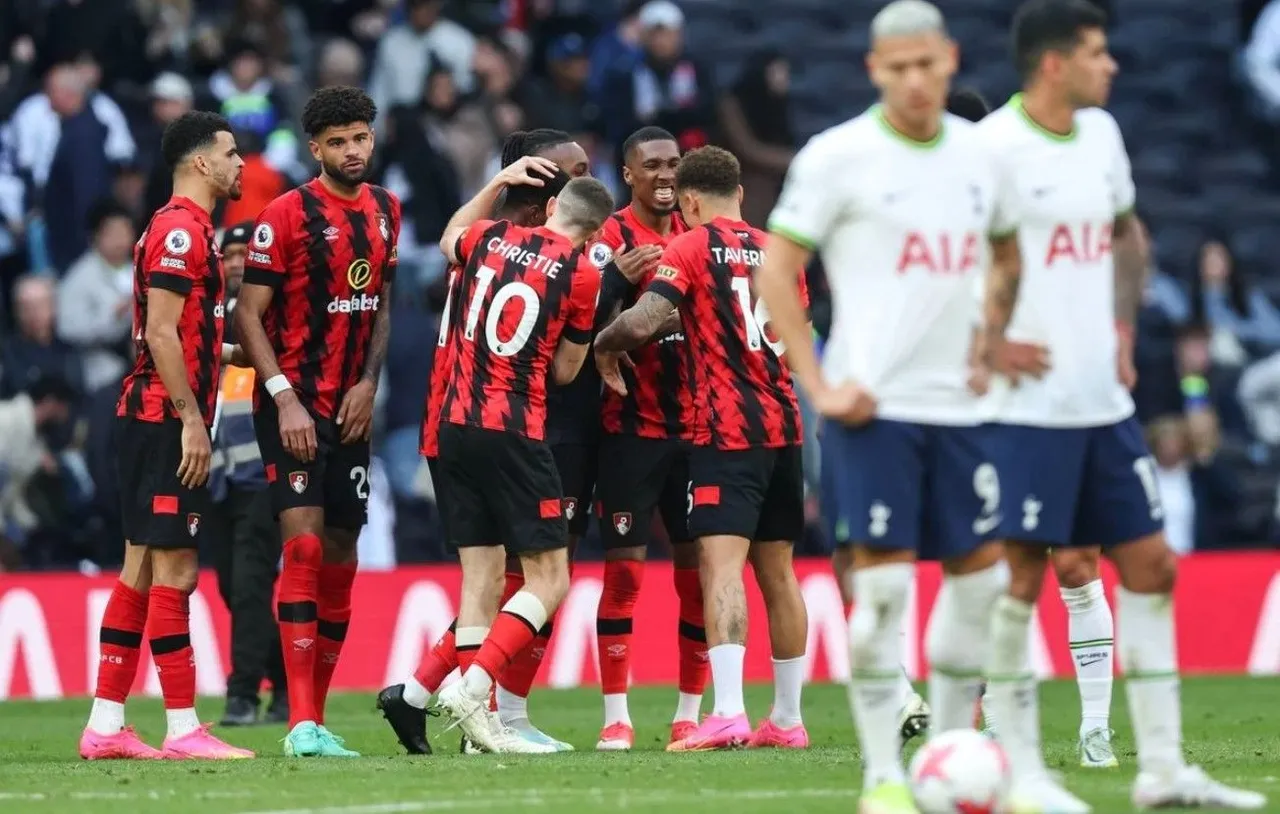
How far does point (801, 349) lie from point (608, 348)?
353 centimetres

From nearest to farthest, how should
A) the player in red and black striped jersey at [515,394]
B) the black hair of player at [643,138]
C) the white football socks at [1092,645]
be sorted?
the white football socks at [1092,645] → the player in red and black striped jersey at [515,394] → the black hair of player at [643,138]

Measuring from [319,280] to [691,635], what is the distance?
2520mm

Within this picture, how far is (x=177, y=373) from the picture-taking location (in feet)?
34.6

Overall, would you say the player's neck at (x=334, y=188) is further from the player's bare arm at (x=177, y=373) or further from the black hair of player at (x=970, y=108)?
the black hair of player at (x=970, y=108)

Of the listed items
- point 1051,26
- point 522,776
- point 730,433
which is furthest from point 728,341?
point 1051,26

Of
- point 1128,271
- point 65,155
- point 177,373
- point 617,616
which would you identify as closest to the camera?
point 1128,271

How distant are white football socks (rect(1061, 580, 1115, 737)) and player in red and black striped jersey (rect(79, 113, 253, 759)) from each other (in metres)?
3.68

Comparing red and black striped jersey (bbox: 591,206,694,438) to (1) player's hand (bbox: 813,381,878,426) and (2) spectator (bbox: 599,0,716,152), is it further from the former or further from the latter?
(2) spectator (bbox: 599,0,716,152)

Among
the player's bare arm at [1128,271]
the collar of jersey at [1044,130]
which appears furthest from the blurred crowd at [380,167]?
the collar of jersey at [1044,130]

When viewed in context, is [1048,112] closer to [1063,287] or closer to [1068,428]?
[1063,287]

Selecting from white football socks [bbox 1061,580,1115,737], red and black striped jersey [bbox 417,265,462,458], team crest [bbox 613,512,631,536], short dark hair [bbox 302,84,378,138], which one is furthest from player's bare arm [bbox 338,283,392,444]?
white football socks [bbox 1061,580,1115,737]

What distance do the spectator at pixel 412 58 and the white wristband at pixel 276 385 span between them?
9439 millimetres

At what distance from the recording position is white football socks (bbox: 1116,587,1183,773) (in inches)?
310

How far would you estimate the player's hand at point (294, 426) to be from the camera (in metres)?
10.7
